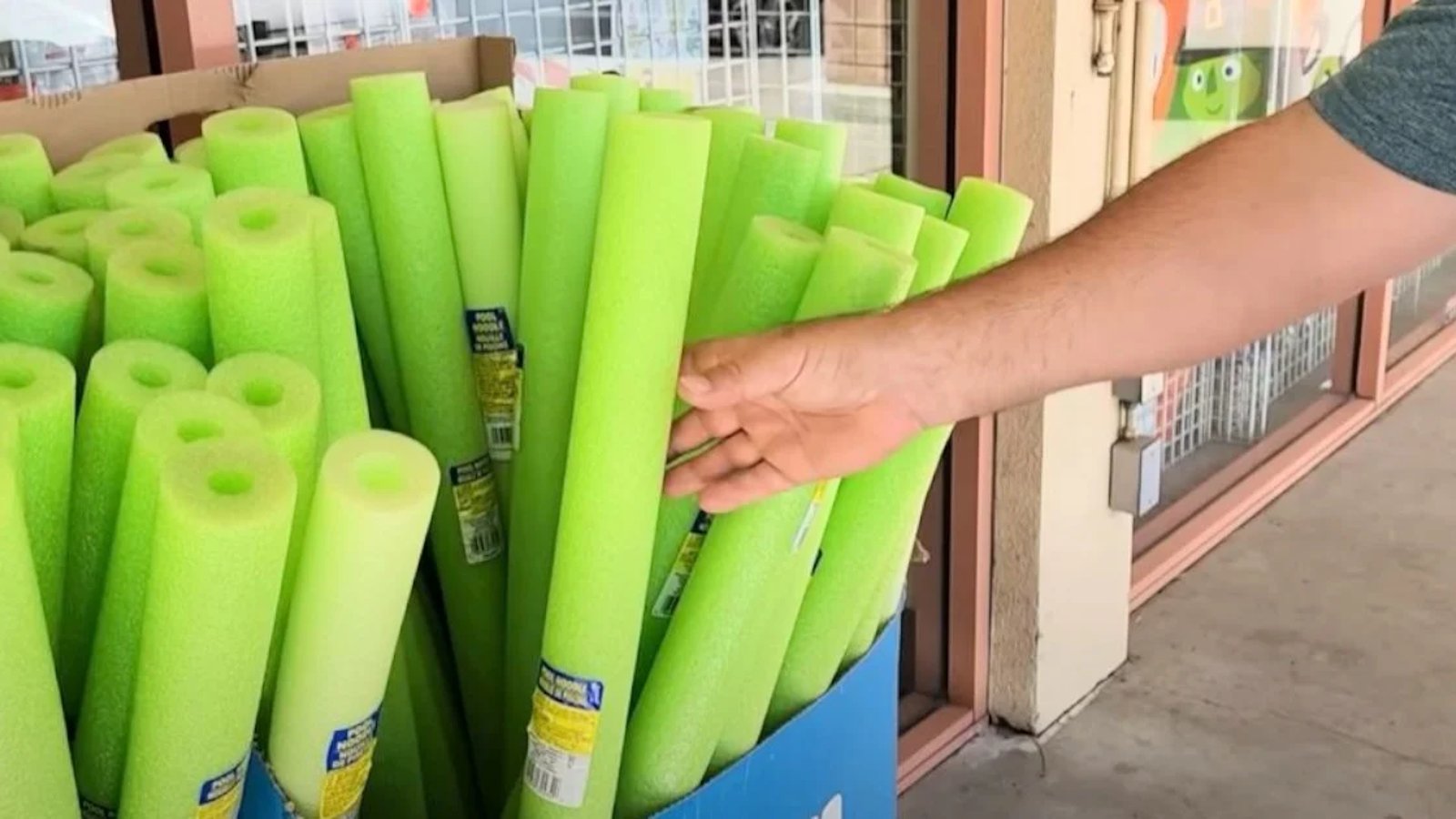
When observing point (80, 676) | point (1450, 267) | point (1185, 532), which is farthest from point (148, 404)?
point (1450, 267)

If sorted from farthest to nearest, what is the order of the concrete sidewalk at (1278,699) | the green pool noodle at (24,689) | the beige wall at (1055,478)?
the concrete sidewalk at (1278,699), the beige wall at (1055,478), the green pool noodle at (24,689)

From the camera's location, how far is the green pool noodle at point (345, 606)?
0.69 meters

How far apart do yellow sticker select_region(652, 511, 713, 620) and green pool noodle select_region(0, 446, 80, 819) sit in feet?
1.19

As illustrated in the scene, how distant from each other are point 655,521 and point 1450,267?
14.7 ft

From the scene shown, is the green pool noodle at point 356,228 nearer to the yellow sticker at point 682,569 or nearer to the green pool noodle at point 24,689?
the yellow sticker at point 682,569

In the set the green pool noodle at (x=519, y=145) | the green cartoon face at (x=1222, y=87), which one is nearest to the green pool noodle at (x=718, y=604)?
the green pool noodle at (x=519, y=145)

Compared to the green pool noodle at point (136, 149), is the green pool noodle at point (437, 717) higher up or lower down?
lower down

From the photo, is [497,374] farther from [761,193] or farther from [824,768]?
[824,768]

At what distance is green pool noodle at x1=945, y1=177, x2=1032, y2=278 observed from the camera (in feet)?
3.24

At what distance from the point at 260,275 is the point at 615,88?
333 mm

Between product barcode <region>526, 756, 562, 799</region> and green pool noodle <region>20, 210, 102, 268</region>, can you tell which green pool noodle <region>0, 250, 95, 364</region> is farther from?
product barcode <region>526, 756, 562, 799</region>

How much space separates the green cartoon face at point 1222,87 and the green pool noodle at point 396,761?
7.63ft

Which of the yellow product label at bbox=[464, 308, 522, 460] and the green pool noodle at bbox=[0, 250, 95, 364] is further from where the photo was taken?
the yellow product label at bbox=[464, 308, 522, 460]

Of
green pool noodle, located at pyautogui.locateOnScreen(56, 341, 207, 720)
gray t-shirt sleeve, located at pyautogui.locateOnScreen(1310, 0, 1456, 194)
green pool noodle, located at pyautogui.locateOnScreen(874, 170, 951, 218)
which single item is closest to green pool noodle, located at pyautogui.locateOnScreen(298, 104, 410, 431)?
green pool noodle, located at pyautogui.locateOnScreen(56, 341, 207, 720)
